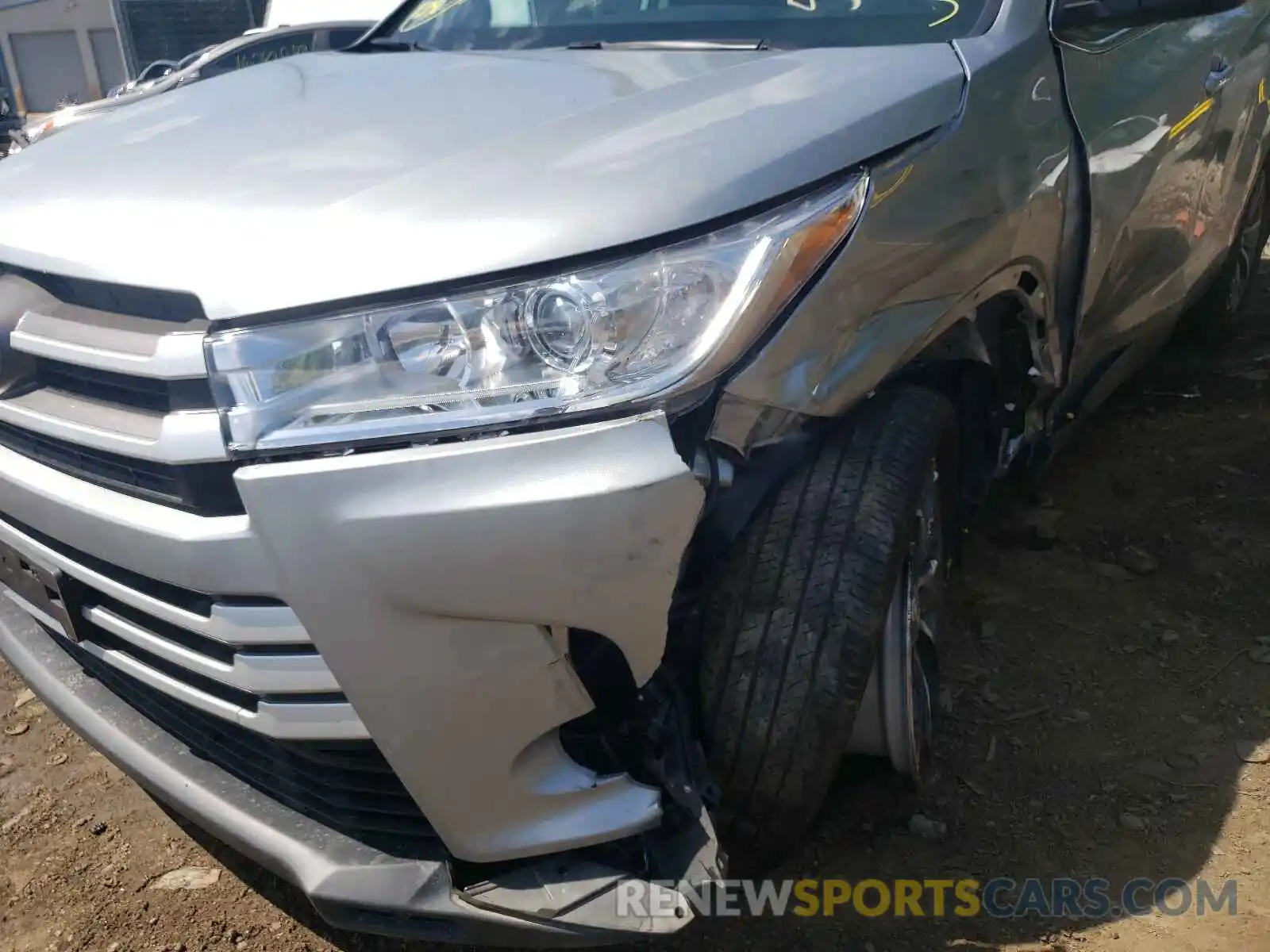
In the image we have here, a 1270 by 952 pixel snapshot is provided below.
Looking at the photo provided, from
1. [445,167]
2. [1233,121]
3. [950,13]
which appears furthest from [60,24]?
[445,167]

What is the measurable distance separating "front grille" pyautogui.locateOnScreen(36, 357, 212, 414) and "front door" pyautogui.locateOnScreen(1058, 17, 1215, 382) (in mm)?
1810

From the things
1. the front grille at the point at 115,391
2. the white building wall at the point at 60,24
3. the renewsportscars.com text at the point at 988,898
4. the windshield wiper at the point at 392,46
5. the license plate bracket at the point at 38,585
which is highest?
the white building wall at the point at 60,24


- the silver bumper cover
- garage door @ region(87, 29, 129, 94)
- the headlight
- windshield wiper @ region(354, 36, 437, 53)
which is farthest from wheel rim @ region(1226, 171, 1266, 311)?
garage door @ region(87, 29, 129, 94)

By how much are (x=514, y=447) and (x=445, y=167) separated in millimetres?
474

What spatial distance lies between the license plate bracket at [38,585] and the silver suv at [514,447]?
0.02 m

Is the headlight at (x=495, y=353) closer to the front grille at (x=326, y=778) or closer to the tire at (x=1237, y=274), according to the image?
the front grille at (x=326, y=778)

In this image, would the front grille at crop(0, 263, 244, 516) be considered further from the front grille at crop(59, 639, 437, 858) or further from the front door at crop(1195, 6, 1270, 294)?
the front door at crop(1195, 6, 1270, 294)

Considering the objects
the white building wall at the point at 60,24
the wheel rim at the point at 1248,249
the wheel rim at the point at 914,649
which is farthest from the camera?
the white building wall at the point at 60,24

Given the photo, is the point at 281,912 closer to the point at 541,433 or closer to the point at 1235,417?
the point at 541,433

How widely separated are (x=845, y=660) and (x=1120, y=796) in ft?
3.15

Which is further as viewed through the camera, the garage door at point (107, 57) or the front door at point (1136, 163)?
the garage door at point (107, 57)

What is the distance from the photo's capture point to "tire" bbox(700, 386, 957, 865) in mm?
1675

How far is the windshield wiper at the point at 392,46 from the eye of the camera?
9.20 ft

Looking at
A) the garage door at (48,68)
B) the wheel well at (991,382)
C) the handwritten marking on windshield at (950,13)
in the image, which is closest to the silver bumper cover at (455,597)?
the wheel well at (991,382)
